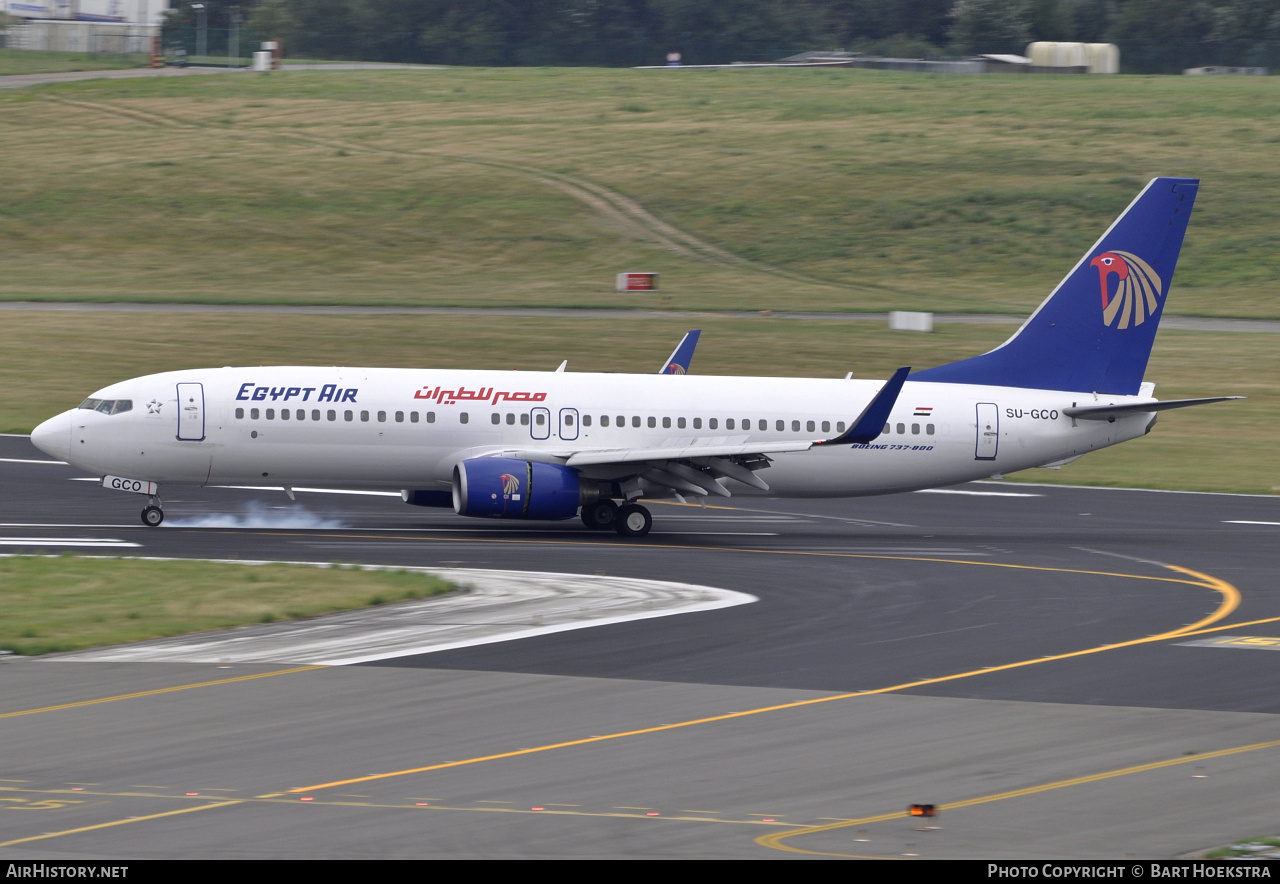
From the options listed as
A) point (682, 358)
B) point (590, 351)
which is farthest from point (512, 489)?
point (590, 351)

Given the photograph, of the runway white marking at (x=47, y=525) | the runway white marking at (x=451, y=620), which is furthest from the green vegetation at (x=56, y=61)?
the runway white marking at (x=451, y=620)

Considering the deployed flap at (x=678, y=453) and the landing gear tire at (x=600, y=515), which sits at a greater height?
the deployed flap at (x=678, y=453)

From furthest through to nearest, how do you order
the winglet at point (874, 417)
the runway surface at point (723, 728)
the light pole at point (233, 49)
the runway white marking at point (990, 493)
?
the light pole at point (233, 49), the runway white marking at point (990, 493), the winglet at point (874, 417), the runway surface at point (723, 728)

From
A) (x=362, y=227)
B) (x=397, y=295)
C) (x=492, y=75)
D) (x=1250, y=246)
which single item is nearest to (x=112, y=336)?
(x=397, y=295)

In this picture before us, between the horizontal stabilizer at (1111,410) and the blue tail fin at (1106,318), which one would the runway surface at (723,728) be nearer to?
the horizontal stabilizer at (1111,410)

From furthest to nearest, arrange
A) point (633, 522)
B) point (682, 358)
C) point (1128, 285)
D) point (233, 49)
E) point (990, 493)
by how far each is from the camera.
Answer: point (233, 49)
point (990, 493)
point (682, 358)
point (1128, 285)
point (633, 522)

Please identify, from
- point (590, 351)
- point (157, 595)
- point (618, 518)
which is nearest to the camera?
point (157, 595)

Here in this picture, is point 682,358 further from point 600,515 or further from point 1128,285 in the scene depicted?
point 1128,285

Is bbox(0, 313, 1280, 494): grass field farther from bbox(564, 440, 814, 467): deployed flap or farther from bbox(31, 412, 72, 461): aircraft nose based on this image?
bbox(564, 440, 814, 467): deployed flap

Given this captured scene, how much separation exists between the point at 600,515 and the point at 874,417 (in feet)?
20.3

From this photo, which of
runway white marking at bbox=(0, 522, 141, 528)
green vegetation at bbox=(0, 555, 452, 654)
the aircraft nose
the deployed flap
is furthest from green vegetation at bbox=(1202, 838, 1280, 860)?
the aircraft nose

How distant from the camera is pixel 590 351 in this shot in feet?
195

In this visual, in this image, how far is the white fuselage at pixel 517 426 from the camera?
33531 millimetres

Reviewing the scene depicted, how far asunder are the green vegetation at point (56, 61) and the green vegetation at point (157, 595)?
10769cm
